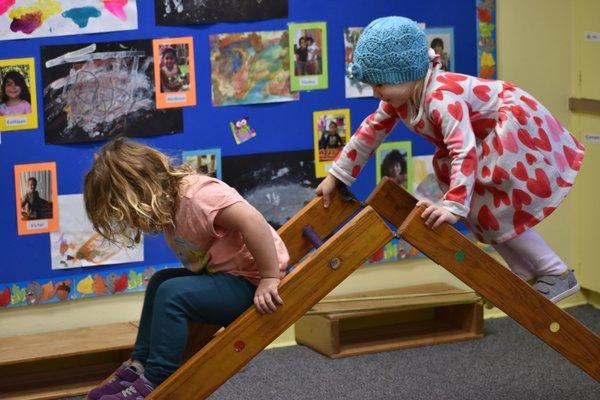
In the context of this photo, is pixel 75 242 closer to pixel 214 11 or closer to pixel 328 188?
pixel 214 11

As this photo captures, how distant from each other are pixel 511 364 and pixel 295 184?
97 cm

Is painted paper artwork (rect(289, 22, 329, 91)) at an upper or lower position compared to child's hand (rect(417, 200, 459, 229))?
upper

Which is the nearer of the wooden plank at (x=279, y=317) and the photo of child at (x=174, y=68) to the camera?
the wooden plank at (x=279, y=317)

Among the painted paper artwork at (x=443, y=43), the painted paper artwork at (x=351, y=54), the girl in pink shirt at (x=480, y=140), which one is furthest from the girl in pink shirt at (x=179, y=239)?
the painted paper artwork at (x=443, y=43)

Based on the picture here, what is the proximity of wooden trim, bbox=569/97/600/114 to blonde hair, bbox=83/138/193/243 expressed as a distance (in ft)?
6.64

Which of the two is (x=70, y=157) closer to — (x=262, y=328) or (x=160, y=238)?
(x=160, y=238)

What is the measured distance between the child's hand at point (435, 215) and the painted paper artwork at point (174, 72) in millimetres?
1317

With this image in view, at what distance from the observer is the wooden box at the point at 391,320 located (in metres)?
3.72

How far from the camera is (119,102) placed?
139 inches

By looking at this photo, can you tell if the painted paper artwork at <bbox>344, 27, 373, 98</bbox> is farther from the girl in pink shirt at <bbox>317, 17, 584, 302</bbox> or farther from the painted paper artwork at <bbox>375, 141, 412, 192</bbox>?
the girl in pink shirt at <bbox>317, 17, 584, 302</bbox>

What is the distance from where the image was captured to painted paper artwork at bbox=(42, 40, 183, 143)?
3.46 meters

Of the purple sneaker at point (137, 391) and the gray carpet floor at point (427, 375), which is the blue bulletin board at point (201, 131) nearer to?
the gray carpet floor at point (427, 375)

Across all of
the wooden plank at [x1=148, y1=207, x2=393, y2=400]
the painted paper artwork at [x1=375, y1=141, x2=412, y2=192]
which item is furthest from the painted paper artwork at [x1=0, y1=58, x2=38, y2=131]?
the wooden plank at [x1=148, y1=207, x2=393, y2=400]

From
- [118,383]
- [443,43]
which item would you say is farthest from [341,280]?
[443,43]
